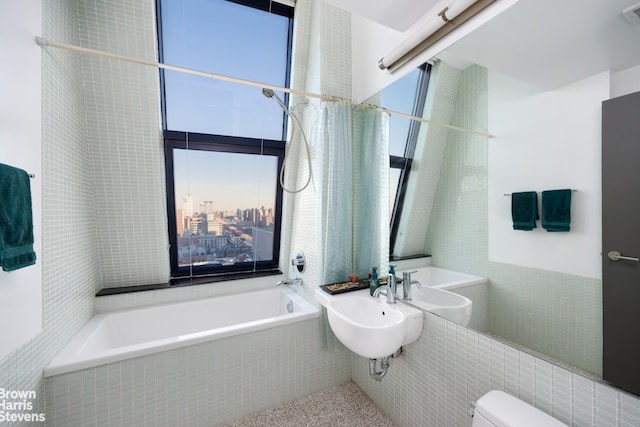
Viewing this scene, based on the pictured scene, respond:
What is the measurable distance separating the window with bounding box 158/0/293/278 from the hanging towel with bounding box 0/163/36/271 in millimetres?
1176

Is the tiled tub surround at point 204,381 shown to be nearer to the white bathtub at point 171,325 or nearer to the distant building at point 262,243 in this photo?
the white bathtub at point 171,325

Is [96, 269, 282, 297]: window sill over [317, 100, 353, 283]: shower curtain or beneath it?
beneath

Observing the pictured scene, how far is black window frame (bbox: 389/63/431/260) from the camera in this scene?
1.64 metres

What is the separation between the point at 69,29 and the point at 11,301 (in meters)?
1.75

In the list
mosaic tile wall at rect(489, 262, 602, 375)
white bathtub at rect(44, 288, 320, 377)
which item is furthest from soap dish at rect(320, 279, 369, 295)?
mosaic tile wall at rect(489, 262, 602, 375)

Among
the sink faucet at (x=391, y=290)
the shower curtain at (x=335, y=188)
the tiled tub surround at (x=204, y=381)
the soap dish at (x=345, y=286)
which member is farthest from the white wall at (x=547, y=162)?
the tiled tub surround at (x=204, y=381)

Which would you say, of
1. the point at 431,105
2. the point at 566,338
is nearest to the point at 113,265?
the point at 431,105

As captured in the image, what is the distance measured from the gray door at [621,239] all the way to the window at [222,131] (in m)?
2.30

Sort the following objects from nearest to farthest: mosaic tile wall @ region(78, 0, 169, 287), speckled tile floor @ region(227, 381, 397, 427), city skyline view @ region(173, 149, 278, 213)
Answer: speckled tile floor @ region(227, 381, 397, 427) < mosaic tile wall @ region(78, 0, 169, 287) < city skyline view @ region(173, 149, 278, 213)

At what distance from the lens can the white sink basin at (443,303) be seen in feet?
4.41

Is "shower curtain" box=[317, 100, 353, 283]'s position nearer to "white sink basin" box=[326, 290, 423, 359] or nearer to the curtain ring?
"white sink basin" box=[326, 290, 423, 359]

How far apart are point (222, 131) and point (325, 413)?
2431 millimetres

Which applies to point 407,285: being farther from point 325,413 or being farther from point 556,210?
point 325,413

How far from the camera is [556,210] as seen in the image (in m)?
0.99
